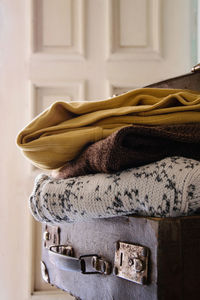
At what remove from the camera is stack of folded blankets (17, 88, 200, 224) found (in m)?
0.37

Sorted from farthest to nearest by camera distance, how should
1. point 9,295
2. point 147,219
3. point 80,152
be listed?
point 9,295 → point 80,152 → point 147,219

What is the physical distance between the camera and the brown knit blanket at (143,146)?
400 mm

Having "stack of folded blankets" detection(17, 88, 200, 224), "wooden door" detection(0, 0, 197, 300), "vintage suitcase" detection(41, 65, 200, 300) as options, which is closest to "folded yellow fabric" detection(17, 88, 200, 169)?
"stack of folded blankets" detection(17, 88, 200, 224)

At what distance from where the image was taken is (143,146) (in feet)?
1.38

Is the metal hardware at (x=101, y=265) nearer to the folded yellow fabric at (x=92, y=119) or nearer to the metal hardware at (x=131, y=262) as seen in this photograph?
the metal hardware at (x=131, y=262)

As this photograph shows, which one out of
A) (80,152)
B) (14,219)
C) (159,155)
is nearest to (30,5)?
(14,219)

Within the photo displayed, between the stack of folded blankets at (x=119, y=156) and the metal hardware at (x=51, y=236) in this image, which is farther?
the metal hardware at (x=51, y=236)

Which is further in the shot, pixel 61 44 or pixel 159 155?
pixel 61 44

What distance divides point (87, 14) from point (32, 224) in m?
0.66

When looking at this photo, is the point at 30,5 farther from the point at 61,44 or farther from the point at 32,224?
the point at 32,224

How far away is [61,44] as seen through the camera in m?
1.18

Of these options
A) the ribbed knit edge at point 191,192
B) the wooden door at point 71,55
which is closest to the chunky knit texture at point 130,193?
the ribbed knit edge at point 191,192

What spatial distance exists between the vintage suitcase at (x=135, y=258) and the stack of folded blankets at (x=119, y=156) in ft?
0.06

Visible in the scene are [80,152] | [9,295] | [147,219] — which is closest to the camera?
[147,219]
